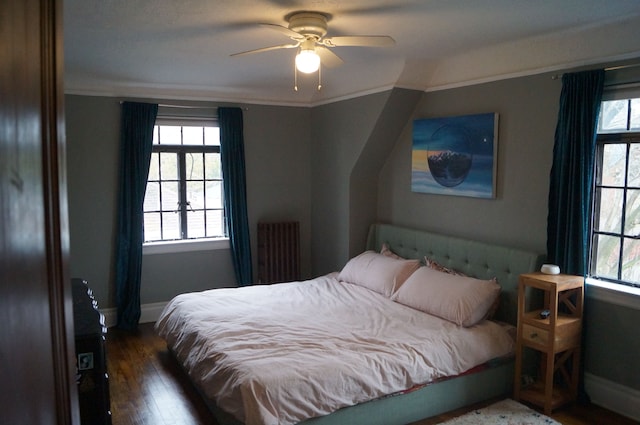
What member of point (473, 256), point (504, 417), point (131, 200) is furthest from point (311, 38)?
point (131, 200)

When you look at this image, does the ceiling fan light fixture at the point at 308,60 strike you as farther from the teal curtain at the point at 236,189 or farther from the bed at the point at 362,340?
the teal curtain at the point at 236,189

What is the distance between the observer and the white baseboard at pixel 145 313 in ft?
15.6

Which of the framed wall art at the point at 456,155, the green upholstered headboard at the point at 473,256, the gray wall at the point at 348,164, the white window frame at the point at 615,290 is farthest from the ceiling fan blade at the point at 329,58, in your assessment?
the green upholstered headboard at the point at 473,256

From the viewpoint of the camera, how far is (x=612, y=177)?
10.3ft

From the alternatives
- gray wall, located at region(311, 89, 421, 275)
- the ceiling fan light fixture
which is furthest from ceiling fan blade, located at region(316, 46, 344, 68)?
gray wall, located at region(311, 89, 421, 275)

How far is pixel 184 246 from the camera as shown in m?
5.06

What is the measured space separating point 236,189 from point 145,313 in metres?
1.59

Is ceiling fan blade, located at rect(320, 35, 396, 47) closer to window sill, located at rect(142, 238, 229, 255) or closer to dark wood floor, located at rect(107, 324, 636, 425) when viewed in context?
dark wood floor, located at rect(107, 324, 636, 425)

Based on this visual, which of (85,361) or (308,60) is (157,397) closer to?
(85,361)

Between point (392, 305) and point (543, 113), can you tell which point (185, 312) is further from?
point (543, 113)

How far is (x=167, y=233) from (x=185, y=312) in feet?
5.29

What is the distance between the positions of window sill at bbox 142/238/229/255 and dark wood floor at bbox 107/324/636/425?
991 mm

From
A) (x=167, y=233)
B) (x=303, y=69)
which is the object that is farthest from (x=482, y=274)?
(x=167, y=233)

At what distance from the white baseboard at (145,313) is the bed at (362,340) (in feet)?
3.69
